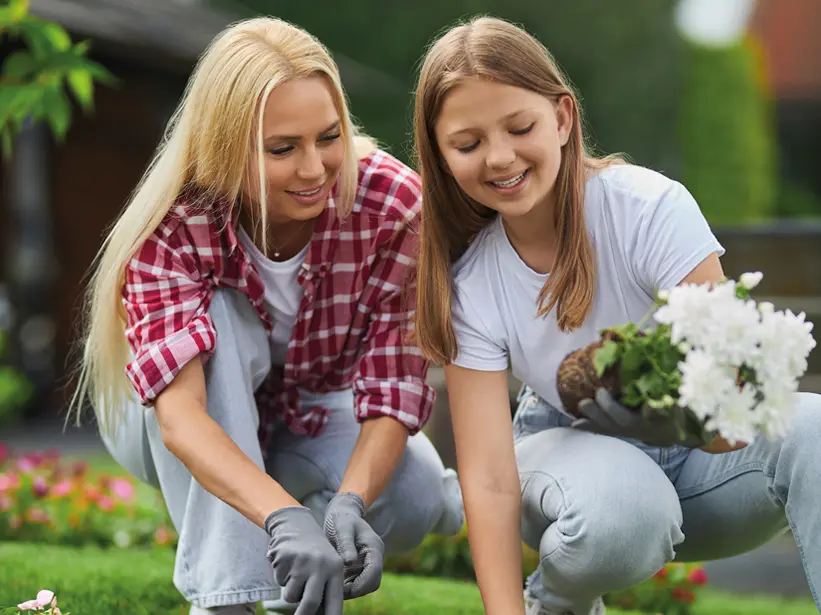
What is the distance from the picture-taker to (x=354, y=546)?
7.60 ft

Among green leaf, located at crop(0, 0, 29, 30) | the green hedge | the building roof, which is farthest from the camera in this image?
the green hedge

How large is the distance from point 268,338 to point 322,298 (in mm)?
153

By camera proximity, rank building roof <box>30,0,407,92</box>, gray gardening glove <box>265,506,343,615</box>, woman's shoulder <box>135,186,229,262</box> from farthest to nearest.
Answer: building roof <box>30,0,407,92</box>, woman's shoulder <box>135,186,229,262</box>, gray gardening glove <box>265,506,343,615</box>

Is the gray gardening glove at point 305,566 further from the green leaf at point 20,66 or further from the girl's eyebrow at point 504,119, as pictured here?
the green leaf at point 20,66

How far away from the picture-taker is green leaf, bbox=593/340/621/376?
204cm

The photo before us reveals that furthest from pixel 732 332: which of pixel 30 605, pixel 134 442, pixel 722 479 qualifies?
pixel 134 442

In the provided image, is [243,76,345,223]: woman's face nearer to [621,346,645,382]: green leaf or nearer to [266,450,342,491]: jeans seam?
[266,450,342,491]: jeans seam

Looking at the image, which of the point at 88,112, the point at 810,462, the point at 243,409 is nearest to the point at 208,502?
the point at 243,409

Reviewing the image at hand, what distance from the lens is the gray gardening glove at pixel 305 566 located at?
2.21 metres

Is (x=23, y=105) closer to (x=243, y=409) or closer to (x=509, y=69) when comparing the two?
(x=243, y=409)

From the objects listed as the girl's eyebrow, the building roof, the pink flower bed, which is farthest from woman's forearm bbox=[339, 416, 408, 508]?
the building roof

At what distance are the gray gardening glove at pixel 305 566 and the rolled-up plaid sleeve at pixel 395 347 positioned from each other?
449 mm

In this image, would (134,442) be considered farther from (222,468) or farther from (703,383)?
(703,383)

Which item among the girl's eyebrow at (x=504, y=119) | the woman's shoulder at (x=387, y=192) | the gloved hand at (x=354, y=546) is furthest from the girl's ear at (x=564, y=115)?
the gloved hand at (x=354, y=546)
